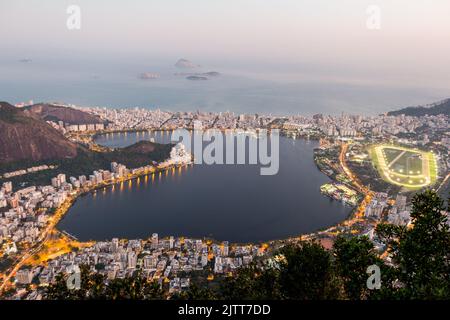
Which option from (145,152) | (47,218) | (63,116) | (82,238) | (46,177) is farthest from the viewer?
(63,116)

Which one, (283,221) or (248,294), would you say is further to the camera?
(283,221)

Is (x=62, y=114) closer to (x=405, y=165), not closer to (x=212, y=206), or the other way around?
(x=212, y=206)

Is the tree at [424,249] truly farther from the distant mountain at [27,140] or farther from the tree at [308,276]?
the distant mountain at [27,140]

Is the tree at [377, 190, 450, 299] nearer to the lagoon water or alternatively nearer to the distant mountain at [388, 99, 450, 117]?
the lagoon water

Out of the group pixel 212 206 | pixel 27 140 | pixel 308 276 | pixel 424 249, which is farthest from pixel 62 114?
pixel 424 249

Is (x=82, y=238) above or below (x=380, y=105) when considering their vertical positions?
below

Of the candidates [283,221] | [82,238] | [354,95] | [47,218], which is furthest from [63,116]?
[354,95]

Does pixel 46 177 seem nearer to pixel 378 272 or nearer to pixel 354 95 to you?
pixel 378 272
